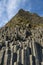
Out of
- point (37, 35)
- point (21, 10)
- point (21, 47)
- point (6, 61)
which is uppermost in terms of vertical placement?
point (21, 10)

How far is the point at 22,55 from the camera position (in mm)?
19266

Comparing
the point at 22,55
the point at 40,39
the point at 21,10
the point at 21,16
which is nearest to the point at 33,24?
the point at 21,16

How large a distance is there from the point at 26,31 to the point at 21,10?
31.9 ft

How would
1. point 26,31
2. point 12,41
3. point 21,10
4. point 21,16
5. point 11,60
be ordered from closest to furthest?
1. point 11,60
2. point 12,41
3. point 26,31
4. point 21,16
5. point 21,10

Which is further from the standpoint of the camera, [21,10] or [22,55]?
[21,10]

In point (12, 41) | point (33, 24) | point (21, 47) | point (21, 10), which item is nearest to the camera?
point (21, 47)

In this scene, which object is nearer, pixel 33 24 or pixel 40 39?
pixel 40 39

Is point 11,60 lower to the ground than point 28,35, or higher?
lower

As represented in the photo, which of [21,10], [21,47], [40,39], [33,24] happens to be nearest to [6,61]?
[21,47]

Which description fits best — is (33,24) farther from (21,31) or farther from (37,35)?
(37,35)

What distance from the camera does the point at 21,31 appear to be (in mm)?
25203

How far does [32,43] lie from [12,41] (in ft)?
9.76

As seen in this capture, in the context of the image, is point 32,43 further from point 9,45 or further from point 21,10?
point 21,10

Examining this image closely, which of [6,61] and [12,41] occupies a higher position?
[12,41]
